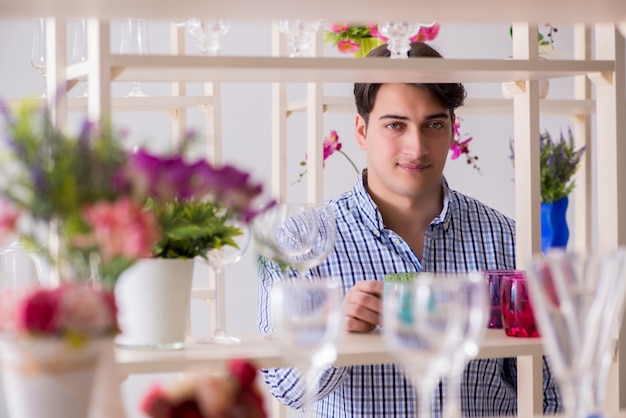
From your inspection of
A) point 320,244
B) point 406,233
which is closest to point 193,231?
point 320,244

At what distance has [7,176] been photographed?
948mm

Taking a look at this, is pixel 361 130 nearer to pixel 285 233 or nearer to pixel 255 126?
pixel 285 233

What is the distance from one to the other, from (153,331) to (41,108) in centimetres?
54

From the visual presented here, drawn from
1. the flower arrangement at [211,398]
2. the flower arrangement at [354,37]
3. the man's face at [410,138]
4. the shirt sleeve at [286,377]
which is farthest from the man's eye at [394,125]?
the flower arrangement at [211,398]

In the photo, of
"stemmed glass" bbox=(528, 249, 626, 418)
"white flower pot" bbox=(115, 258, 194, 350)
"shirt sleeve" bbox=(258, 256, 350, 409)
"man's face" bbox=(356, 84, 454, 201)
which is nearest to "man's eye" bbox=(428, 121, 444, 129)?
"man's face" bbox=(356, 84, 454, 201)

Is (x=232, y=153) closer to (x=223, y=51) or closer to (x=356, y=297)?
(x=223, y=51)

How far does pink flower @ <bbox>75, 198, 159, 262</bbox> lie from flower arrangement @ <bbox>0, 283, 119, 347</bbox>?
0.05 meters

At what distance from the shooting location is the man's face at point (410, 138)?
2.24 meters

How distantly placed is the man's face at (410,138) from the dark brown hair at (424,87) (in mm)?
15

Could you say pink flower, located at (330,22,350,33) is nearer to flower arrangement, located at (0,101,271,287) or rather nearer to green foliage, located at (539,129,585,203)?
green foliage, located at (539,129,585,203)

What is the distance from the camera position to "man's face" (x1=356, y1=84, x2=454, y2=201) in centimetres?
224

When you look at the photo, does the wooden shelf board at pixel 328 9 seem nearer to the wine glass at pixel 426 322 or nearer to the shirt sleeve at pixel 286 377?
the wine glass at pixel 426 322

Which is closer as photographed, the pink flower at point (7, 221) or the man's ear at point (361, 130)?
the pink flower at point (7, 221)

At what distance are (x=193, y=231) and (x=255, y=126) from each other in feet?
10.2
